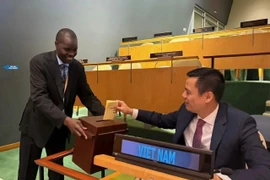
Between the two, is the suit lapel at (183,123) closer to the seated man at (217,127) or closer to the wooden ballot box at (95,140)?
the seated man at (217,127)

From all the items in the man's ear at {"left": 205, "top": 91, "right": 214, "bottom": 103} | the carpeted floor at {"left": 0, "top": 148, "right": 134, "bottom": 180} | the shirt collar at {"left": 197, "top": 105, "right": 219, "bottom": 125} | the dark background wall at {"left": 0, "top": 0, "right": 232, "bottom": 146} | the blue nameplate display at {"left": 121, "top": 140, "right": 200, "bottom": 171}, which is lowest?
the carpeted floor at {"left": 0, "top": 148, "right": 134, "bottom": 180}

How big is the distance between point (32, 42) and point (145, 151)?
152 inches

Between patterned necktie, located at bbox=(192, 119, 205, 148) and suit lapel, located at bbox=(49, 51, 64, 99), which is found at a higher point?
suit lapel, located at bbox=(49, 51, 64, 99)

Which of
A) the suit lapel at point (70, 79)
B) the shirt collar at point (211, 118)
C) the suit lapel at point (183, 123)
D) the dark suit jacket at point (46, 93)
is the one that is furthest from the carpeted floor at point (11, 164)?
the shirt collar at point (211, 118)

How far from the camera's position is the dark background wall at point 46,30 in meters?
3.68

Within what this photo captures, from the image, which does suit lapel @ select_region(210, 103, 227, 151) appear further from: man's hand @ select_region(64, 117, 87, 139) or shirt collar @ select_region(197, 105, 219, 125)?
man's hand @ select_region(64, 117, 87, 139)

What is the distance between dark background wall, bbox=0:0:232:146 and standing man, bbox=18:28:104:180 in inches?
94.0

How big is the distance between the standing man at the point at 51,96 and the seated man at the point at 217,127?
466 mm

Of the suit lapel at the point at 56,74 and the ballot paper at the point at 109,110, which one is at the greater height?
the suit lapel at the point at 56,74

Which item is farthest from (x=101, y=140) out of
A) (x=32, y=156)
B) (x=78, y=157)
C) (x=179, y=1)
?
(x=179, y=1)

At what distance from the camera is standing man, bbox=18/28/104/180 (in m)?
1.47

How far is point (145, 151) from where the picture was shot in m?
0.70

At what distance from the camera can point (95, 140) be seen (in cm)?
106

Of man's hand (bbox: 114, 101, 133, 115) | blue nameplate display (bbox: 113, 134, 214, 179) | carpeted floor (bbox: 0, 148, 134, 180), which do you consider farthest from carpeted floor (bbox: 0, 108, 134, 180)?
blue nameplate display (bbox: 113, 134, 214, 179)
